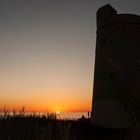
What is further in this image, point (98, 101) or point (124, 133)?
point (98, 101)

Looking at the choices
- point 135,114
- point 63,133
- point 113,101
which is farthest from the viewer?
point 113,101

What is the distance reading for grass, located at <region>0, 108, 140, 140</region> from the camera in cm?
965

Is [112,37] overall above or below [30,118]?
above

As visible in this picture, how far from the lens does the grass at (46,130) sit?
9.65m

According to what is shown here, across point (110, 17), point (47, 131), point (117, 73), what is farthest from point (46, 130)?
point (110, 17)

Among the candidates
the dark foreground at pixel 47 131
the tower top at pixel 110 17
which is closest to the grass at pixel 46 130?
the dark foreground at pixel 47 131

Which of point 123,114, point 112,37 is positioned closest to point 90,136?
point 123,114

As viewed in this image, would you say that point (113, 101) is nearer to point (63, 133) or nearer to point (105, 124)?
point (105, 124)

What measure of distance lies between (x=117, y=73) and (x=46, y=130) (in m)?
3.04

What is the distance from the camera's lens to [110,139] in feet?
34.4

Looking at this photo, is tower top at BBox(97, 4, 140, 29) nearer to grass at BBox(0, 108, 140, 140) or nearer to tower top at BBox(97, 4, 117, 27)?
tower top at BBox(97, 4, 117, 27)

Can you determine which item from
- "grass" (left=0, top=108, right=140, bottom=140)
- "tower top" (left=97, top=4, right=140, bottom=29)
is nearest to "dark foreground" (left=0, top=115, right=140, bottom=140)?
"grass" (left=0, top=108, right=140, bottom=140)

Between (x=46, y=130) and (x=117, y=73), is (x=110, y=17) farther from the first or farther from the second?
(x=46, y=130)

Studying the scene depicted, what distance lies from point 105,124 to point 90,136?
0.94 metres
